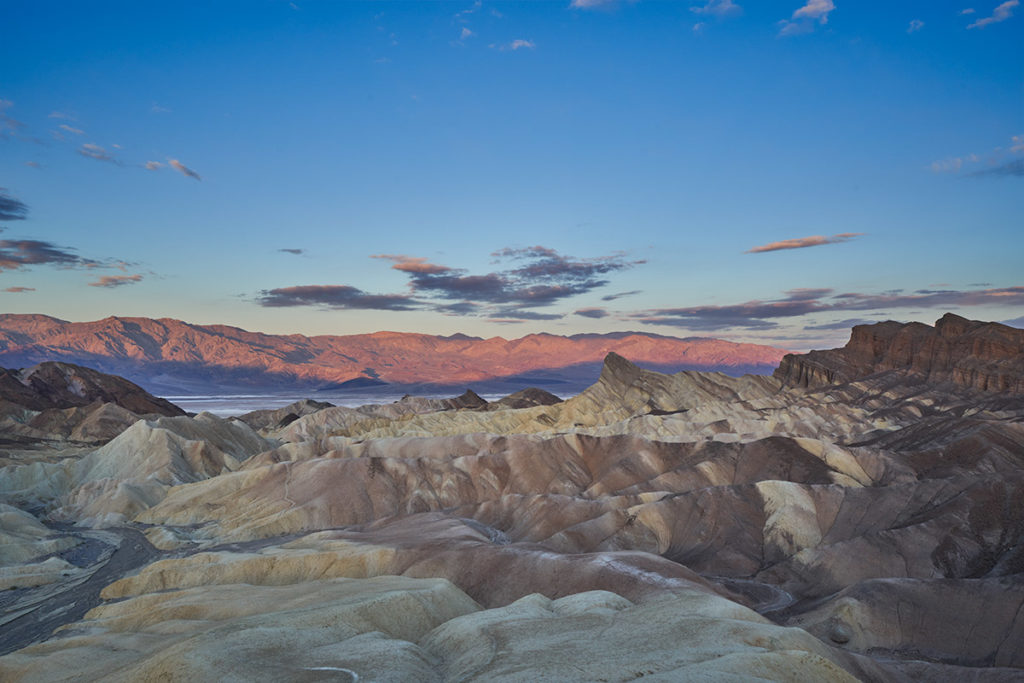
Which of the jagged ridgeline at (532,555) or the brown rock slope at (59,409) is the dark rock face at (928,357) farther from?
the brown rock slope at (59,409)

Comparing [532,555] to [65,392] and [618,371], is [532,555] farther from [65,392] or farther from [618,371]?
[65,392]

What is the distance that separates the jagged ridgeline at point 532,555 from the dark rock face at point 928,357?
6.72m

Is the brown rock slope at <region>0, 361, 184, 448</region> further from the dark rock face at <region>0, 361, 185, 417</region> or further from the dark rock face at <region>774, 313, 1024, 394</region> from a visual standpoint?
the dark rock face at <region>774, 313, 1024, 394</region>

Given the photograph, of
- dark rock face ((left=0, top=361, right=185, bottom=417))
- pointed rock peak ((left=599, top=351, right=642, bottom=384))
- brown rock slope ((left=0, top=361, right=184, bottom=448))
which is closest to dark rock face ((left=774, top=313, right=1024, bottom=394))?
pointed rock peak ((left=599, top=351, right=642, bottom=384))

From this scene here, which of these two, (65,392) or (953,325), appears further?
(65,392)

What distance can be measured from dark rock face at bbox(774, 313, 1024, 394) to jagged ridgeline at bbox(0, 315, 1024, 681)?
6716 mm

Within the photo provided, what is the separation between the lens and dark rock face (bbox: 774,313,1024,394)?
13175cm

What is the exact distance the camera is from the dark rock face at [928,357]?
132 meters

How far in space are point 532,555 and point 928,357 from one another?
132500 millimetres

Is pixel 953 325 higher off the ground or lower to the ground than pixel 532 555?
higher

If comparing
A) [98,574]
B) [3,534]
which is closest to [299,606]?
[98,574]

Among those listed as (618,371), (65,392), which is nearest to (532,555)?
(618,371)

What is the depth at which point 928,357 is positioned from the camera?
146 meters

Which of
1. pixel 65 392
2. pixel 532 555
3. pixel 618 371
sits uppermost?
pixel 65 392
